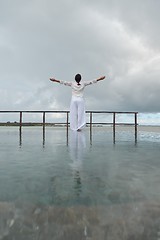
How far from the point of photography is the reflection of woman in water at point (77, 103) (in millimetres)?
8867

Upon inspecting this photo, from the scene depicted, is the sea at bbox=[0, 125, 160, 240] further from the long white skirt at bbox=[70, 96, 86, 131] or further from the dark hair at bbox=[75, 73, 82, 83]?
the long white skirt at bbox=[70, 96, 86, 131]

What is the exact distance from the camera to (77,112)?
951 centimetres

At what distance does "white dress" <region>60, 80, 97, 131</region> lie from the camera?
8.90m

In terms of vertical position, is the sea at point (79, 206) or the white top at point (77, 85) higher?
the white top at point (77, 85)

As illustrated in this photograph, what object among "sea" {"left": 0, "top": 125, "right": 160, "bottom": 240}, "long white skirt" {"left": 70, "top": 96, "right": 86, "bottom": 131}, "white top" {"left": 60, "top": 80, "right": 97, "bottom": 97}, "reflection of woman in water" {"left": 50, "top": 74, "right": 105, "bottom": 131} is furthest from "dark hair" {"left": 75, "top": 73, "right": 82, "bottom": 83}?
"sea" {"left": 0, "top": 125, "right": 160, "bottom": 240}

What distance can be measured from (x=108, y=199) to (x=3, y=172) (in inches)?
60.6

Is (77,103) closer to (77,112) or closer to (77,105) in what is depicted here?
(77,105)

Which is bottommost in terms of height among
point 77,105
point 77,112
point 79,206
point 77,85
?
point 79,206

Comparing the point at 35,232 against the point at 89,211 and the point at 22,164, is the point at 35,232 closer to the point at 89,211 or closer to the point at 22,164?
the point at 89,211

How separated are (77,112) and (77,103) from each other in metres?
0.40

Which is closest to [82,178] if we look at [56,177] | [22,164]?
[56,177]

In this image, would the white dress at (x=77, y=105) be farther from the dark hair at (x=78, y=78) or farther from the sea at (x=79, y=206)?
the sea at (x=79, y=206)

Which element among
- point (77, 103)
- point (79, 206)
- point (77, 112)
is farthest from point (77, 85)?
point (79, 206)

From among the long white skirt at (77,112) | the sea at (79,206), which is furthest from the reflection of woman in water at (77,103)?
the sea at (79,206)
